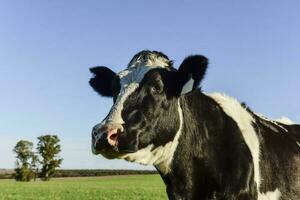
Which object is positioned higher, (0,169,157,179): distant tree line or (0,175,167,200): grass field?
(0,175,167,200): grass field

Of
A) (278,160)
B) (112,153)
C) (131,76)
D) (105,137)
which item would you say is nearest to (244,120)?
(278,160)

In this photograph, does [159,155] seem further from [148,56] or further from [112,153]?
[148,56]

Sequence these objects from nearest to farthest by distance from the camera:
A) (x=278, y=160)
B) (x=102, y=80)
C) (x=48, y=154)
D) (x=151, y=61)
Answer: (x=151, y=61), (x=278, y=160), (x=102, y=80), (x=48, y=154)

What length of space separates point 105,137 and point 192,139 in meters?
1.49

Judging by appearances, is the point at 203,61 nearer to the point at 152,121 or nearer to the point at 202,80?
the point at 202,80

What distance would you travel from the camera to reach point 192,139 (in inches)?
249

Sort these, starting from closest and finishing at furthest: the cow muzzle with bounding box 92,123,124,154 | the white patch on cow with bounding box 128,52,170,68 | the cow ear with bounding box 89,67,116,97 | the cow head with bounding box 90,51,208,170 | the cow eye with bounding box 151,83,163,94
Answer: the cow muzzle with bounding box 92,123,124,154 → the cow head with bounding box 90,51,208,170 → the cow eye with bounding box 151,83,163,94 → the white patch on cow with bounding box 128,52,170,68 → the cow ear with bounding box 89,67,116,97

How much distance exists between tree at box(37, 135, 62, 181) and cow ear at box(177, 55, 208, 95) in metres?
120

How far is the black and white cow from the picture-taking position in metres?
5.74

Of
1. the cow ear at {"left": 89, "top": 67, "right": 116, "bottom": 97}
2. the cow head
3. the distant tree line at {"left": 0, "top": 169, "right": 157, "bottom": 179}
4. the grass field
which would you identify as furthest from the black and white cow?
the distant tree line at {"left": 0, "top": 169, "right": 157, "bottom": 179}

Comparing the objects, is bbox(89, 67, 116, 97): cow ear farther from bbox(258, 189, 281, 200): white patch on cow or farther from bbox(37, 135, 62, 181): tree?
bbox(37, 135, 62, 181): tree

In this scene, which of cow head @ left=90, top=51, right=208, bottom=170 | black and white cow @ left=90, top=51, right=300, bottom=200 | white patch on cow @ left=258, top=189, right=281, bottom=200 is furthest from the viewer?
white patch on cow @ left=258, top=189, right=281, bottom=200

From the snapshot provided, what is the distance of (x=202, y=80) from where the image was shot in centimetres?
646

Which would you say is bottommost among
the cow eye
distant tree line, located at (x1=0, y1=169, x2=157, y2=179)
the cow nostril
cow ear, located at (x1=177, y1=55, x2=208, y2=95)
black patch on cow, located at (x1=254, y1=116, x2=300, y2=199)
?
distant tree line, located at (x1=0, y1=169, x2=157, y2=179)
